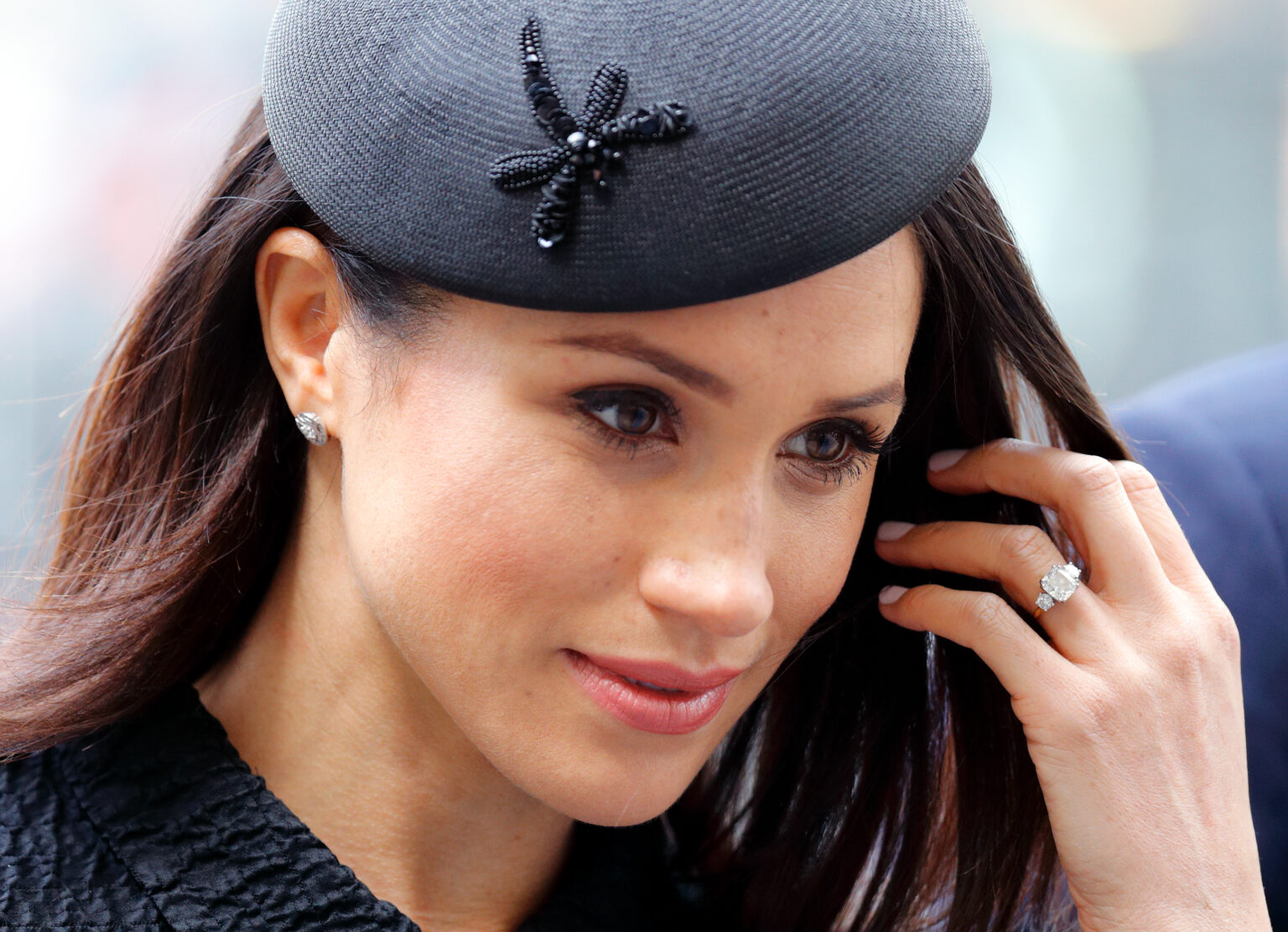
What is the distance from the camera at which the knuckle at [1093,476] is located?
128 centimetres

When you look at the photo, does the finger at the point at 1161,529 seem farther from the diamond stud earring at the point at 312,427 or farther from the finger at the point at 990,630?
the diamond stud earring at the point at 312,427

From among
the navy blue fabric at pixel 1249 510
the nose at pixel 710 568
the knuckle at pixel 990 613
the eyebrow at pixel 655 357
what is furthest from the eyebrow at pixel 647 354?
the navy blue fabric at pixel 1249 510

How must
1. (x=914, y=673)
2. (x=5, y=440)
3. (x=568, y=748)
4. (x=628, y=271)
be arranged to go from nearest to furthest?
(x=628, y=271), (x=568, y=748), (x=914, y=673), (x=5, y=440)

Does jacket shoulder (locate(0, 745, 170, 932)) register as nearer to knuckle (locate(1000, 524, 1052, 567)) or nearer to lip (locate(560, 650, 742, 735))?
lip (locate(560, 650, 742, 735))

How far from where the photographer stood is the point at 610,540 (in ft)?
3.27

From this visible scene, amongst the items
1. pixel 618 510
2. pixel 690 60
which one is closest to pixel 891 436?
pixel 618 510

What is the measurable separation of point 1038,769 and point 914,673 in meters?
0.26

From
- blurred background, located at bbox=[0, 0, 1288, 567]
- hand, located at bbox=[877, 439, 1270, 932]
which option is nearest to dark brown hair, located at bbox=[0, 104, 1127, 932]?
hand, located at bbox=[877, 439, 1270, 932]

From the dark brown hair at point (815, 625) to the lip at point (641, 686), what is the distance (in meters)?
0.32

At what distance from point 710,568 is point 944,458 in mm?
508

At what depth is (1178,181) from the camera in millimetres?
3074

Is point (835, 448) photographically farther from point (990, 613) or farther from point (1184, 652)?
point (1184, 652)

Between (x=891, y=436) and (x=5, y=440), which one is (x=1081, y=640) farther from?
(x=5, y=440)

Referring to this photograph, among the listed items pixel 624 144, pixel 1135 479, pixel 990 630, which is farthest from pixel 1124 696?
pixel 624 144
